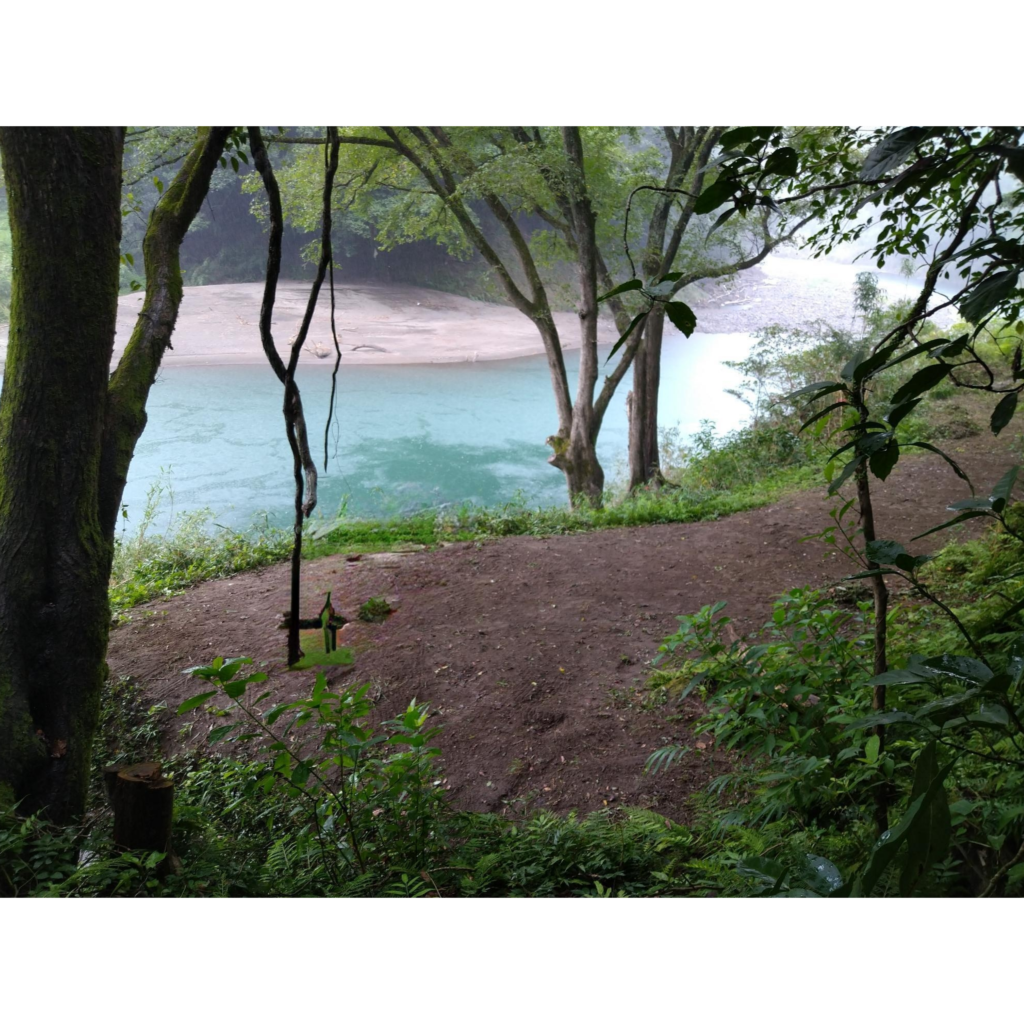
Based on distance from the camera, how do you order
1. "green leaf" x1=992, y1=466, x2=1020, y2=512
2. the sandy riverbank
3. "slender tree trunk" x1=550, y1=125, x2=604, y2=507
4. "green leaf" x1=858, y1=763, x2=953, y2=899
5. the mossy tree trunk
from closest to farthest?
"green leaf" x1=858, y1=763, x2=953, y2=899 → "green leaf" x1=992, y1=466, x2=1020, y2=512 → the mossy tree trunk → "slender tree trunk" x1=550, y1=125, x2=604, y2=507 → the sandy riverbank

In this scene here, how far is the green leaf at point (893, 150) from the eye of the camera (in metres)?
0.89

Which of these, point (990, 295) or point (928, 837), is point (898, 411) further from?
point (928, 837)

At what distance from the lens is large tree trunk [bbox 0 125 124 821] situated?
8.32 ft

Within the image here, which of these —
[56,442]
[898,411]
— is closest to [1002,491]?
[898,411]

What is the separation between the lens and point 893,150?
0.92 metres

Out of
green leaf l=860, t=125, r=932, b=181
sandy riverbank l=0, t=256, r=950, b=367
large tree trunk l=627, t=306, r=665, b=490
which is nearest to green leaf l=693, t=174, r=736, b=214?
green leaf l=860, t=125, r=932, b=181

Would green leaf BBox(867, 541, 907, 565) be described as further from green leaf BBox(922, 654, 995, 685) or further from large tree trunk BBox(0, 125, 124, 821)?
large tree trunk BBox(0, 125, 124, 821)

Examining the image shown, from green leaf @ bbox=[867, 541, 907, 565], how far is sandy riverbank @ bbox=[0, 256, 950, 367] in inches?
761
